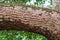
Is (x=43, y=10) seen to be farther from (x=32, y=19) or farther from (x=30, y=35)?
(x=30, y=35)

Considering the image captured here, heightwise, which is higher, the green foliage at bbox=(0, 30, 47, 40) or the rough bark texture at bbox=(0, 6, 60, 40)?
the rough bark texture at bbox=(0, 6, 60, 40)

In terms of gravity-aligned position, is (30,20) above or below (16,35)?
above

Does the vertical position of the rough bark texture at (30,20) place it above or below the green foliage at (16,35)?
above

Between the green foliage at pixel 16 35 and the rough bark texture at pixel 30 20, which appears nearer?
the rough bark texture at pixel 30 20

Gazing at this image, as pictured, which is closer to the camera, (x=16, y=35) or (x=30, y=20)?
(x=30, y=20)

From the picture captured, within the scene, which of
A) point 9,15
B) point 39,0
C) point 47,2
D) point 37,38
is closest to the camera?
point 9,15

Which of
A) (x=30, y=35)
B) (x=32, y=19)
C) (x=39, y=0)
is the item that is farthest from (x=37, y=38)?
(x=32, y=19)

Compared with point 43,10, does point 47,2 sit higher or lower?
lower

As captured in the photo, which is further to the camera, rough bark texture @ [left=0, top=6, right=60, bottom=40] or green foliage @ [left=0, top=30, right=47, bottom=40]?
green foliage @ [left=0, top=30, right=47, bottom=40]
